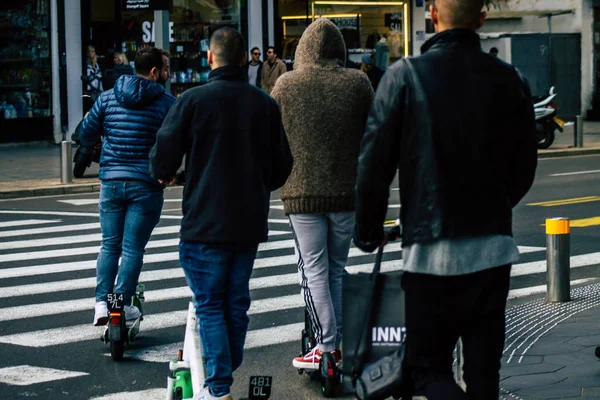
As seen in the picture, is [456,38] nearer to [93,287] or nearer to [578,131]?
[93,287]

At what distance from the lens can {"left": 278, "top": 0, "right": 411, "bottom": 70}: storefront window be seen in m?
28.8

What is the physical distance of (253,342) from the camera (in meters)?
7.30

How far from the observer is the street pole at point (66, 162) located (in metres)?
16.9

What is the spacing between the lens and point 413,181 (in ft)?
12.5

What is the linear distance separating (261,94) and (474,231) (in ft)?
5.85

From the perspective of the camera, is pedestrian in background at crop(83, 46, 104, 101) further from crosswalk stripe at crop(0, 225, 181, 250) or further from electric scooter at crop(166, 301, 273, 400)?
electric scooter at crop(166, 301, 273, 400)

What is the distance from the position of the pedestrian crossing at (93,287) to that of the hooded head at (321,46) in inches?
80.6

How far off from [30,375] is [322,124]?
2.24m

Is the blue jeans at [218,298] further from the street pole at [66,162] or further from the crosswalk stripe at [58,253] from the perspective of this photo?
the street pole at [66,162]

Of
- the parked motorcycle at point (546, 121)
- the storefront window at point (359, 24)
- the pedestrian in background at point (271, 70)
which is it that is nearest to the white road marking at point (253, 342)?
the parked motorcycle at point (546, 121)

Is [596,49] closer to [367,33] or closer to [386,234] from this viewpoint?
[367,33]

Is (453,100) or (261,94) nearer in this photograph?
(453,100)

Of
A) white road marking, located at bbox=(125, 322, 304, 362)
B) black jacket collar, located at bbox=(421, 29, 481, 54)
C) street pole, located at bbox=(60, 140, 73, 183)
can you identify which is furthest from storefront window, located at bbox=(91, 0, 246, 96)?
black jacket collar, located at bbox=(421, 29, 481, 54)

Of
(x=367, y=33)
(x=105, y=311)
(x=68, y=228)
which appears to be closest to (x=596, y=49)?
(x=367, y=33)
